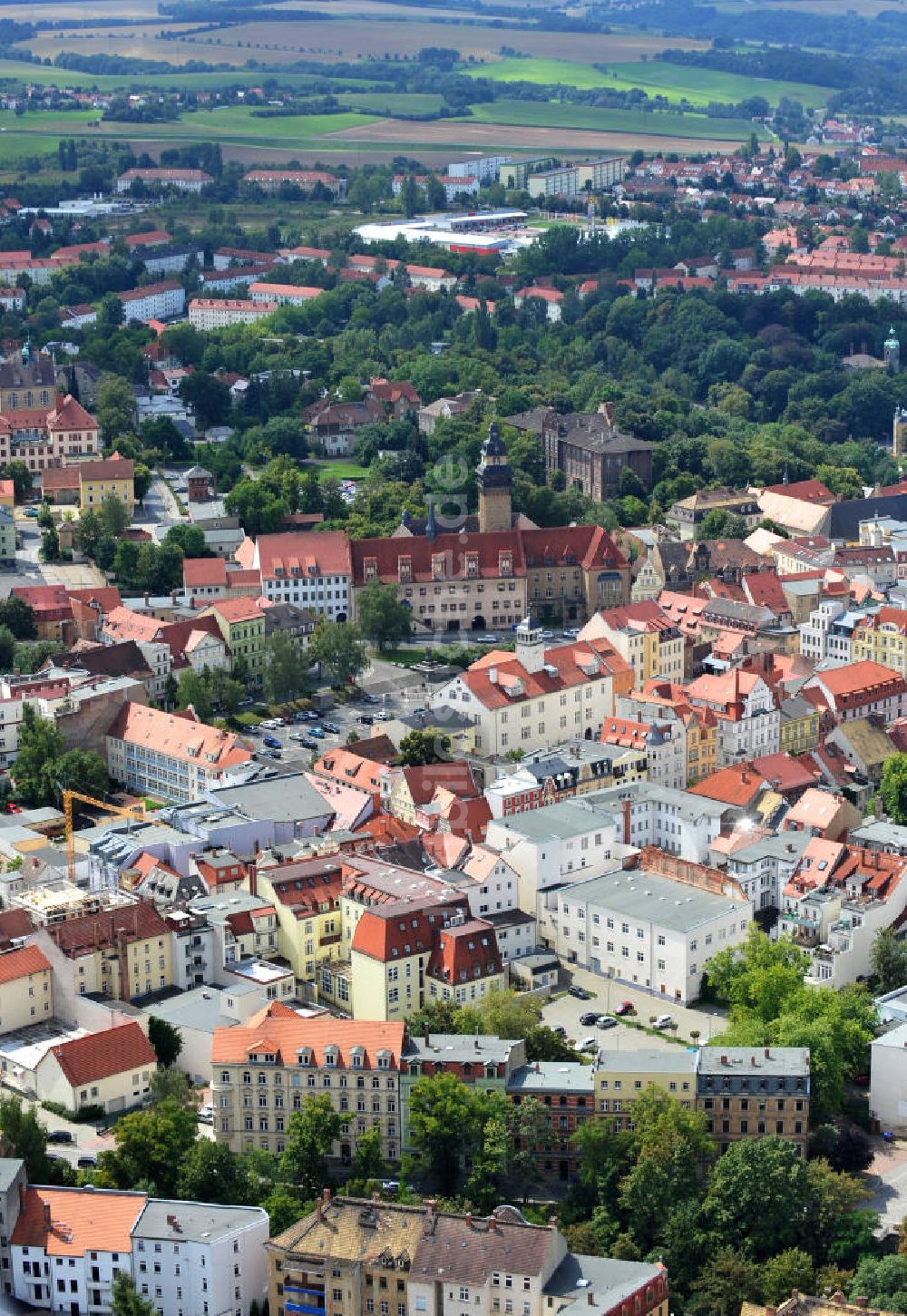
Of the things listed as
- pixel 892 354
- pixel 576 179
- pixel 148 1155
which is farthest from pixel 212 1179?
pixel 576 179

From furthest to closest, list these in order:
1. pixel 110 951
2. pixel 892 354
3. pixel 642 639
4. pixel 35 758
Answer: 1. pixel 892 354
2. pixel 642 639
3. pixel 35 758
4. pixel 110 951

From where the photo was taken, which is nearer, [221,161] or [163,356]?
[163,356]

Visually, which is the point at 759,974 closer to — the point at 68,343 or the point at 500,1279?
the point at 500,1279

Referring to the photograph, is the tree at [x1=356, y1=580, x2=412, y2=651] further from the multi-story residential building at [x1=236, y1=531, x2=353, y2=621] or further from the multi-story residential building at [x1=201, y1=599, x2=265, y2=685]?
the multi-story residential building at [x1=201, y1=599, x2=265, y2=685]

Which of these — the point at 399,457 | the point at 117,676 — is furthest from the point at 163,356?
the point at 117,676

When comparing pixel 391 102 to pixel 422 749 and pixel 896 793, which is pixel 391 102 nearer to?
pixel 422 749
